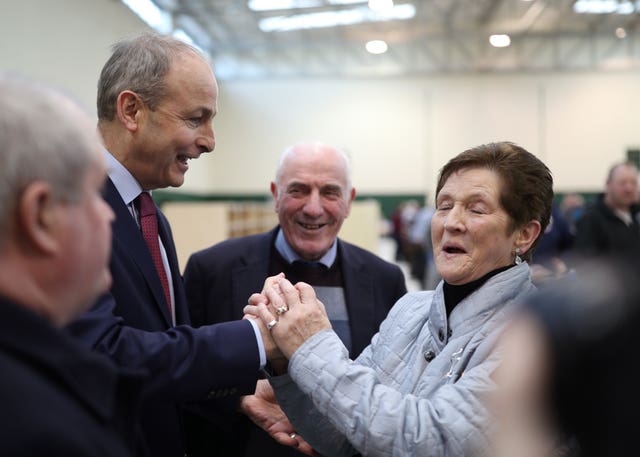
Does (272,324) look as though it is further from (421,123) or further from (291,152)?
(421,123)

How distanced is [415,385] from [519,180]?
62cm

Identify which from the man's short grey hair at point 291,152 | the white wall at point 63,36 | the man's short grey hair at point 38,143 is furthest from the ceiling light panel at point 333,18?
the man's short grey hair at point 38,143

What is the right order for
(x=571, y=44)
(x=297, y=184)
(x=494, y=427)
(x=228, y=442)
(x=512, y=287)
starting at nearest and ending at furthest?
(x=494, y=427), (x=512, y=287), (x=228, y=442), (x=297, y=184), (x=571, y=44)

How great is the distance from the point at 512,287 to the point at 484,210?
0.74ft

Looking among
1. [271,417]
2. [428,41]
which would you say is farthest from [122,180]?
[428,41]

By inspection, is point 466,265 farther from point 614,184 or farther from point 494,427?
point 614,184

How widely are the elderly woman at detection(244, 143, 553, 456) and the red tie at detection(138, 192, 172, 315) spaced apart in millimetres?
284

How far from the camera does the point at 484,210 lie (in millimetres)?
1763

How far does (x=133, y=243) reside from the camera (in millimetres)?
1717

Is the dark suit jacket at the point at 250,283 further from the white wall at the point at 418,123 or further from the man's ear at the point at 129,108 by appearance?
the white wall at the point at 418,123

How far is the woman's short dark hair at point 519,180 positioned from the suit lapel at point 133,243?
93 cm

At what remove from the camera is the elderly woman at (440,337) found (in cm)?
145

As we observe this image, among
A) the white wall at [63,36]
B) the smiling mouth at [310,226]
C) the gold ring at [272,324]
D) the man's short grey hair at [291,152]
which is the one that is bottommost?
the gold ring at [272,324]

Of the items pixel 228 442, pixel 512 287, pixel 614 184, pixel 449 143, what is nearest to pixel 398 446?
pixel 512 287
